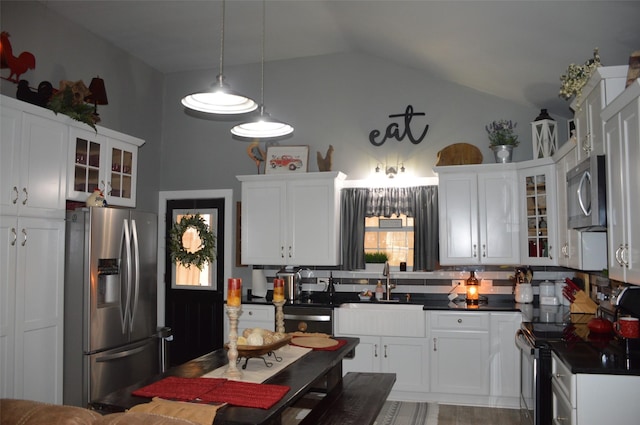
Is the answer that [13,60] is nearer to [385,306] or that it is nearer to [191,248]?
[191,248]

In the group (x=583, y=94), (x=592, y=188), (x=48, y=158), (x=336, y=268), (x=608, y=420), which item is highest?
(x=583, y=94)

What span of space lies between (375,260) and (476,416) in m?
1.88

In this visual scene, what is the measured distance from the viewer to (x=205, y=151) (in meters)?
6.64

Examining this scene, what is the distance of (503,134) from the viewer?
548cm

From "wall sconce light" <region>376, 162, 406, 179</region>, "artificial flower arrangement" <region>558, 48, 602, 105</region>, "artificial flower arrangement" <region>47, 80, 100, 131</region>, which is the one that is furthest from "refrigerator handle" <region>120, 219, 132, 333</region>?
"artificial flower arrangement" <region>558, 48, 602, 105</region>

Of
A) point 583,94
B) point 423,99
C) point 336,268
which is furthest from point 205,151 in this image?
point 583,94

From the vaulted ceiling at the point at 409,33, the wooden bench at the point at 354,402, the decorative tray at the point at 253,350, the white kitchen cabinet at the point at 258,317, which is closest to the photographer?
the decorative tray at the point at 253,350

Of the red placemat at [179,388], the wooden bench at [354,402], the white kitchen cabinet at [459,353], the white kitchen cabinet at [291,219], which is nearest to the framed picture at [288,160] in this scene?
the white kitchen cabinet at [291,219]

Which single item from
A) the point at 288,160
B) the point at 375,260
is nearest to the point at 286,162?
the point at 288,160

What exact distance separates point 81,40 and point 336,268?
11.4 ft

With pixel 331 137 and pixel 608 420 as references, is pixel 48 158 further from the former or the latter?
pixel 608 420

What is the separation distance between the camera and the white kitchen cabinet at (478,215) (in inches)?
212

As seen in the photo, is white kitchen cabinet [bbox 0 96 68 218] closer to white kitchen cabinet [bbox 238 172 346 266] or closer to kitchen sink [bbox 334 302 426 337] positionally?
white kitchen cabinet [bbox 238 172 346 266]

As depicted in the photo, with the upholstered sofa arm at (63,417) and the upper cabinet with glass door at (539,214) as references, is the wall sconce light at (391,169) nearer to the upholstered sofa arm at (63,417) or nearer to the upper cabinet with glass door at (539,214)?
the upper cabinet with glass door at (539,214)
